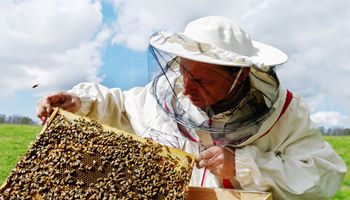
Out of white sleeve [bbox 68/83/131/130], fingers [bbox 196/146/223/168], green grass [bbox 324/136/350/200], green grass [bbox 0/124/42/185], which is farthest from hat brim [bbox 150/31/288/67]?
green grass [bbox 0/124/42/185]

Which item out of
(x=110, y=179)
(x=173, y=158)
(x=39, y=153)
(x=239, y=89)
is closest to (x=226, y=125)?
(x=239, y=89)

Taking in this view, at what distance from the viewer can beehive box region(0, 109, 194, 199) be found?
3664mm

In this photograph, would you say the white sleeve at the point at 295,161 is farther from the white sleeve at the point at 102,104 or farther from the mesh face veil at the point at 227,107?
the white sleeve at the point at 102,104

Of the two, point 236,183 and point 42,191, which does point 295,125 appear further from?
point 42,191

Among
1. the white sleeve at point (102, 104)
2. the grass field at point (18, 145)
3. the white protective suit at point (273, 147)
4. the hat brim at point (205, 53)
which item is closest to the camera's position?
the hat brim at point (205, 53)

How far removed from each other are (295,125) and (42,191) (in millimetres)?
2026

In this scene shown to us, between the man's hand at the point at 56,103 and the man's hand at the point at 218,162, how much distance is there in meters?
1.24

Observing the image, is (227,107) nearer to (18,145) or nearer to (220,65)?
(220,65)

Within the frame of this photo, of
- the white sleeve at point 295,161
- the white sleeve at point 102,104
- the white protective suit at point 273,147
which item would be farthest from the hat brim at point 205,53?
the white sleeve at point 102,104

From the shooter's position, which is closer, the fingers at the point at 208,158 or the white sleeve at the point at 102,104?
the fingers at the point at 208,158

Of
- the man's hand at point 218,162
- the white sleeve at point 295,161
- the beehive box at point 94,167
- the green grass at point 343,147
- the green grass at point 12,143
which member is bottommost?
the green grass at point 343,147

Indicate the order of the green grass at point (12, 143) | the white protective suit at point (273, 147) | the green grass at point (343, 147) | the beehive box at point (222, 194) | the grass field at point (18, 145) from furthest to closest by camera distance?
1. the green grass at point (12, 143)
2. the grass field at point (18, 145)
3. the green grass at point (343, 147)
4. the white protective suit at point (273, 147)
5. the beehive box at point (222, 194)

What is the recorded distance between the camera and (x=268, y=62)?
159 inches

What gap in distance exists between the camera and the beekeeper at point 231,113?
154 inches
